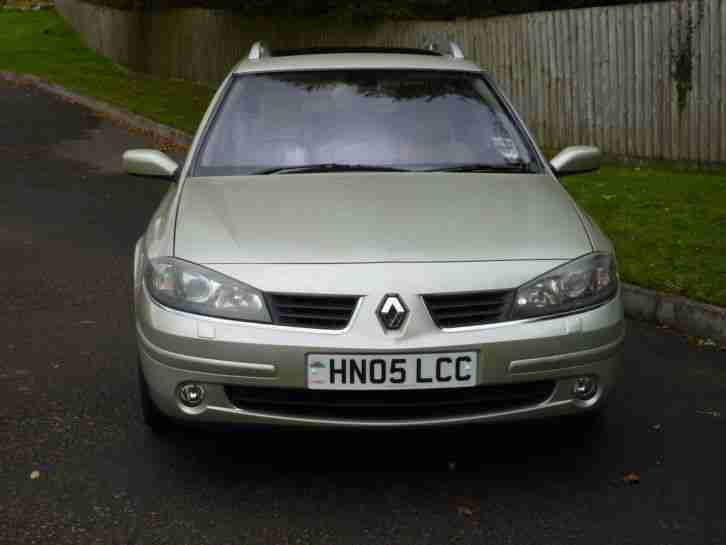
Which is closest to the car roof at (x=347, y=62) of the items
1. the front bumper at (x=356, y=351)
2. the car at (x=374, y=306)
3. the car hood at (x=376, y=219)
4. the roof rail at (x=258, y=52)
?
the roof rail at (x=258, y=52)

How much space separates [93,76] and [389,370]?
865 inches

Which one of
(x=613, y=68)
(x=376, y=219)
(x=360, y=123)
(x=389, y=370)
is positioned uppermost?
(x=360, y=123)

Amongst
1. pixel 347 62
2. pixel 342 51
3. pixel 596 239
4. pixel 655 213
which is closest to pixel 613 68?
pixel 655 213

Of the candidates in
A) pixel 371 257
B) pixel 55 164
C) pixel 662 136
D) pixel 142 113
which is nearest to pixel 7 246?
pixel 55 164

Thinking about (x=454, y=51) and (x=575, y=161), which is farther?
(x=454, y=51)

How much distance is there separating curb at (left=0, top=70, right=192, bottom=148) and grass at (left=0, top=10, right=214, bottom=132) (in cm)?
16

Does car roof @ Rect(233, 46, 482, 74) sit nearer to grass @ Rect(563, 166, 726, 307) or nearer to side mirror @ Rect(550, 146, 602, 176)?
side mirror @ Rect(550, 146, 602, 176)

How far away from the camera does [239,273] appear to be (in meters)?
4.54

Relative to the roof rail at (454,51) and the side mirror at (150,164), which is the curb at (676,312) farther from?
the side mirror at (150,164)

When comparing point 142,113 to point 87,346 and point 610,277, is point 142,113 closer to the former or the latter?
point 87,346

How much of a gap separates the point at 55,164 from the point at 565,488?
11217 mm

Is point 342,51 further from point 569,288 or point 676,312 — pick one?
point 569,288

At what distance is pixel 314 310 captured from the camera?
14.6 feet

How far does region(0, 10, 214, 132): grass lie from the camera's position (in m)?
19.5
